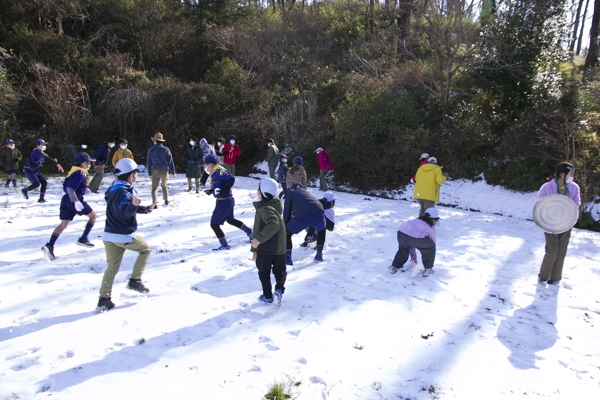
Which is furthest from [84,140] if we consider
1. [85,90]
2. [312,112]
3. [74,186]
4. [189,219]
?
[74,186]

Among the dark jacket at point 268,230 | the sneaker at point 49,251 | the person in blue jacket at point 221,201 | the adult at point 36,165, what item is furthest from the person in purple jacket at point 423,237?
the adult at point 36,165

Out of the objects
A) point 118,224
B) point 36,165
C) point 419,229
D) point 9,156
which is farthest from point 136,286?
point 9,156

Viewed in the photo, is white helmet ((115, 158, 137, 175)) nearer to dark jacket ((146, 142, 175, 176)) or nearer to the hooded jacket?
dark jacket ((146, 142, 175, 176))

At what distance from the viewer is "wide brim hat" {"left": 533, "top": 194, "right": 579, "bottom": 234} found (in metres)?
5.95

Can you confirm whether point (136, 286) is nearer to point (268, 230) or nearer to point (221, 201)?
point (268, 230)

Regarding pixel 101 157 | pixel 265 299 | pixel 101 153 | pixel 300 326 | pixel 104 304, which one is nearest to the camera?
pixel 300 326

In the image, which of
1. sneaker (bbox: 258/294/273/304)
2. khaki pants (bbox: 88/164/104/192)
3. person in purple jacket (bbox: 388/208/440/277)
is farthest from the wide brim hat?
khaki pants (bbox: 88/164/104/192)

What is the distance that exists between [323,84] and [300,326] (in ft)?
55.7

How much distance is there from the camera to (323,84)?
65.6ft

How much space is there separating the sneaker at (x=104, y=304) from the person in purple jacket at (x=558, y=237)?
6.26 metres

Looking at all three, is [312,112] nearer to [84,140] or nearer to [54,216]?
[84,140]

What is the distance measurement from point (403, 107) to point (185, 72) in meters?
14.6

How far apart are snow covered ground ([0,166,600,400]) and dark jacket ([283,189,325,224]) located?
97 centimetres

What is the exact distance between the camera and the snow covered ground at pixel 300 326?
12.0 ft
